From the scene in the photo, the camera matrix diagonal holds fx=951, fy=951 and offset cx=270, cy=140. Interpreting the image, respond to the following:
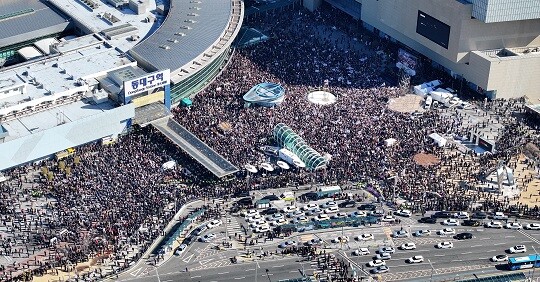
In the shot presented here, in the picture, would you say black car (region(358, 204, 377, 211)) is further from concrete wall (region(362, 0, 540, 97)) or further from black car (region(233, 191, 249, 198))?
concrete wall (region(362, 0, 540, 97))

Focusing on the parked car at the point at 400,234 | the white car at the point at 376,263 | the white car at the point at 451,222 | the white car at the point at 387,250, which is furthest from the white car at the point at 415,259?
the white car at the point at 451,222

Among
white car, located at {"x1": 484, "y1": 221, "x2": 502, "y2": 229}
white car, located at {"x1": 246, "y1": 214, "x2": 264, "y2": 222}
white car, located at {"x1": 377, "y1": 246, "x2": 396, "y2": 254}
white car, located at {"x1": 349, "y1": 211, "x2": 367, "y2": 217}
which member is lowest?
white car, located at {"x1": 484, "y1": 221, "x2": 502, "y2": 229}

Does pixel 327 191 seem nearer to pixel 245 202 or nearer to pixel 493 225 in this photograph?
pixel 245 202

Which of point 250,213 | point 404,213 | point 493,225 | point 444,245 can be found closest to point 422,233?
point 444,245

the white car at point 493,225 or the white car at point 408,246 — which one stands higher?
the white car at point 408,246

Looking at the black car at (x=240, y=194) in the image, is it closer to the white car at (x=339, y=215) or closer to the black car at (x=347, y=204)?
the white car at (x=339, y=215)

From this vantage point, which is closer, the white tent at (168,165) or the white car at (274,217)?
the white car at (274,217)

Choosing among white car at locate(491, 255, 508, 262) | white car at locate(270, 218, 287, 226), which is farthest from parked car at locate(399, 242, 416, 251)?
white car at locate(270, 218, 287, 226)
